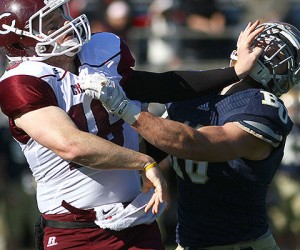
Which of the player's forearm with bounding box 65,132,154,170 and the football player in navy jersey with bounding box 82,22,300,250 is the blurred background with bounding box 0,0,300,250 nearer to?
the football player in navy jersey with bounding box 82,22,300,250

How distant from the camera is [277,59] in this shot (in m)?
4.48

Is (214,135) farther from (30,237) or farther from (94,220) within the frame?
(30,237)

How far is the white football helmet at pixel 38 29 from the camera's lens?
4.20 meters

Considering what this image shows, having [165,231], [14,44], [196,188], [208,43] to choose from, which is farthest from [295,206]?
[14,44]

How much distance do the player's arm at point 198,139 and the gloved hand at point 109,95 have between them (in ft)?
0.17

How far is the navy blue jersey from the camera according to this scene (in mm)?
4398

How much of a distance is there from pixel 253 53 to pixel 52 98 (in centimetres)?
103

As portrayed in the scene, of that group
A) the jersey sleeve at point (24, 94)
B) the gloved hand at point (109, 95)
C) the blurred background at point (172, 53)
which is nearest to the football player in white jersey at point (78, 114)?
the jersey sleeve at point (24, 94)

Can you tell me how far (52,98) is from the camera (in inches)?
160

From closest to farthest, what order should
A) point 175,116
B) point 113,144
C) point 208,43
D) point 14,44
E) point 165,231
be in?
point 113,144, point 14,44, point 175,116, point 165,231, point 208,43

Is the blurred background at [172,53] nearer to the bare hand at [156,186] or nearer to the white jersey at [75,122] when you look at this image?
the white jersey at [75,122]

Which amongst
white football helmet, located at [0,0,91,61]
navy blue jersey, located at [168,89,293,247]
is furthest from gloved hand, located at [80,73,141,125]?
navy blue jersey, located at [168,89,293,247]

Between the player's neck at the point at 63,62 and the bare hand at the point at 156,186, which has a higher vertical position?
the player's neck at the point at 63,62

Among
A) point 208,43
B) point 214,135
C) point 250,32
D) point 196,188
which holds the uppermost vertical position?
point 250,32
